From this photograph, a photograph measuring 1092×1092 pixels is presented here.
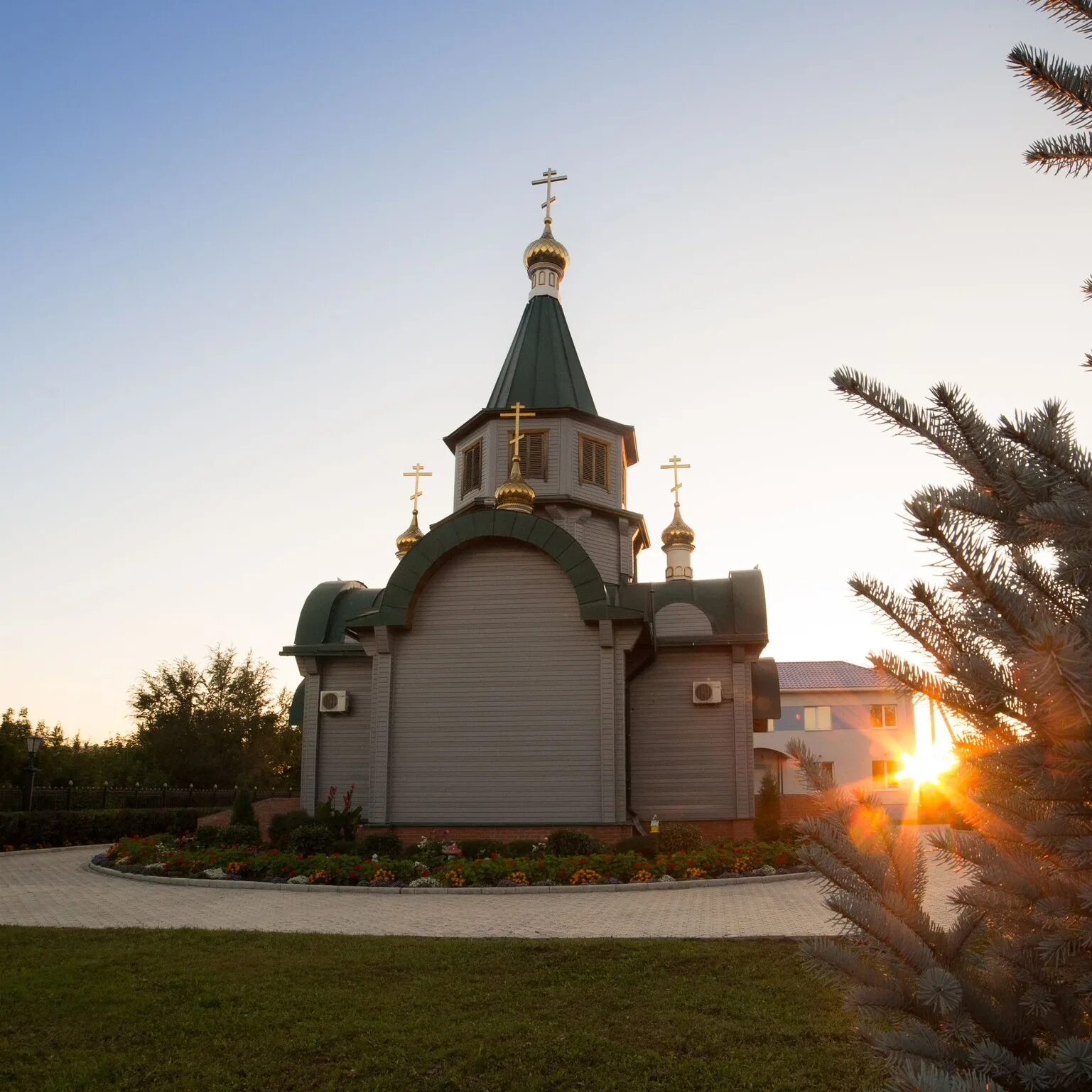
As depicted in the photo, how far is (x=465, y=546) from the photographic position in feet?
54.5

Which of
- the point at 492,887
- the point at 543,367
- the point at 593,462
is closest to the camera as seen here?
the point at 492,887

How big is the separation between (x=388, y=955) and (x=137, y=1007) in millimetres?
1889

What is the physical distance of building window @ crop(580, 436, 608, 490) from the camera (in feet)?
69.8

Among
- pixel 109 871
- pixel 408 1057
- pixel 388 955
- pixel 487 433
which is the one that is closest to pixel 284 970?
pixel 388 955

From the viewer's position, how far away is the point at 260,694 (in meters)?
39.1

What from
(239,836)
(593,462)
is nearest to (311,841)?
(239,836)

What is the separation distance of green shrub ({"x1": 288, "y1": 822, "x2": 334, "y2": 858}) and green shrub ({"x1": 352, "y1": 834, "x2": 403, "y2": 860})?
451 mm

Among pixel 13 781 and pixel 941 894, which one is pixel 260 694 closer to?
pixel 13 781

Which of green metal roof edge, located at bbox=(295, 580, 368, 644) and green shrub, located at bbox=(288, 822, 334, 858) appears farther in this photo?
green metal roof edge, located at bbox=(295, 580, 368, 644)

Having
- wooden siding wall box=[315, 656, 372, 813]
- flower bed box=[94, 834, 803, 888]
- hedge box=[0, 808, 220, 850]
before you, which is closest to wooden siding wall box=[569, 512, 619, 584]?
wooden siding wall box=[315, 656, 372, 813]

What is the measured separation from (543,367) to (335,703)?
28.8ft

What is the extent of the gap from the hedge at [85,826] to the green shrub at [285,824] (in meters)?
6.63

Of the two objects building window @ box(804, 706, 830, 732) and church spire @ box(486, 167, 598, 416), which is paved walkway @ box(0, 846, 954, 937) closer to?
church spire @ box(486, 167, 598, 416)

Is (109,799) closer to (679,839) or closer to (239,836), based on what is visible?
(239,836)
